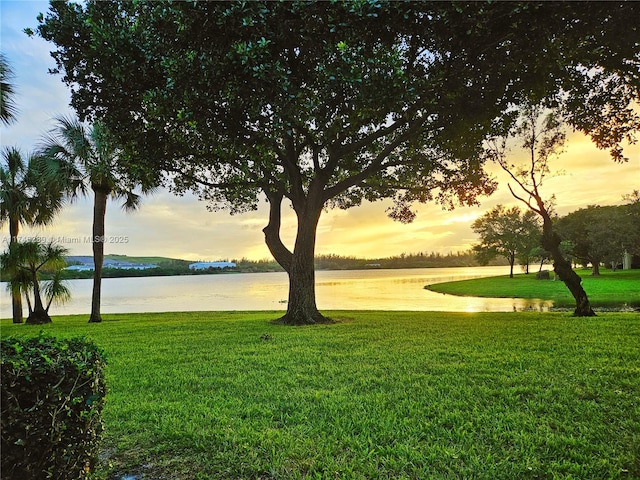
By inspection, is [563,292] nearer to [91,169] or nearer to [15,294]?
[91,169]

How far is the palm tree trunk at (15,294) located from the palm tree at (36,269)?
318mm

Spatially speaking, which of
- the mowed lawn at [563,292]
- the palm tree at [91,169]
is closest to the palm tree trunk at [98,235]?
the palm tree at [91,169]

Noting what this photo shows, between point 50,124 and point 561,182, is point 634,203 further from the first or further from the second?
point 50,124

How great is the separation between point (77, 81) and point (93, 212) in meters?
8.41

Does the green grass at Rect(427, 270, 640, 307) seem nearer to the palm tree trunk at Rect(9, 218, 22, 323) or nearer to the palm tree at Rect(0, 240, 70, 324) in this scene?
the palm tree at Rect(0, 240, 70, 324)

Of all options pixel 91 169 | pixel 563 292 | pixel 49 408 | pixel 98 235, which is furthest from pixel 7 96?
pixel 563 292

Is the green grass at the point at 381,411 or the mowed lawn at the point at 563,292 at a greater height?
the green grass at the point at 381,411

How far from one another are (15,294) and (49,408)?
18.9 m

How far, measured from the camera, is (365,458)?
2.98 metres

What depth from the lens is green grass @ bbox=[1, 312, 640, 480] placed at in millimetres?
2904

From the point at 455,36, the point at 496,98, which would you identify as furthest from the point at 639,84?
the point at 455,36

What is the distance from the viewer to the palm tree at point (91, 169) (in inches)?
593

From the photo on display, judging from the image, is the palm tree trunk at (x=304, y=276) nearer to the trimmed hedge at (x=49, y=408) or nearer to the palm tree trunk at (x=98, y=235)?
the palm tree trunk at (x=98, y=235)

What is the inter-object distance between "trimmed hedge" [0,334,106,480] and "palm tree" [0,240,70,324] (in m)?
17.4
